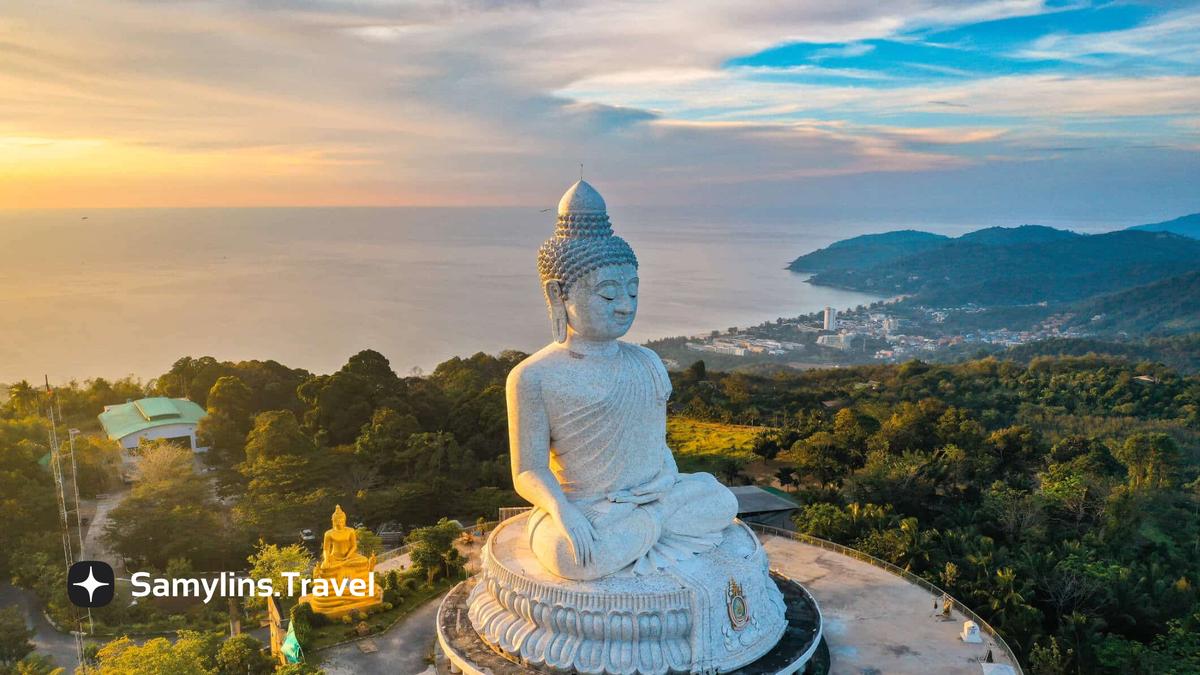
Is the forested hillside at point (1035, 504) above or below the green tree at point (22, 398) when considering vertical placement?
below

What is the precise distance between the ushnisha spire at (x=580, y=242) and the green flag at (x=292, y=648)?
673cm

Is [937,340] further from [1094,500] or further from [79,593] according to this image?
[79,593]

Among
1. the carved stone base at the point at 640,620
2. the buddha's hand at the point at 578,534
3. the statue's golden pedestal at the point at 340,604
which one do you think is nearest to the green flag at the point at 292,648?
the statue's golden pedestal at the point at 340,604

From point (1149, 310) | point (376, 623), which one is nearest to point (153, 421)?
point (376, 623)

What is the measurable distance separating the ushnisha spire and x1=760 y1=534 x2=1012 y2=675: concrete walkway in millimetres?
6974

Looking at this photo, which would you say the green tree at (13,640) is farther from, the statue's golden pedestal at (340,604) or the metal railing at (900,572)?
the metal railing at (900,572)

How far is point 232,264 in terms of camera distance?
287ft

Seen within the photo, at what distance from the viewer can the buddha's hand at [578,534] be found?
442 inches

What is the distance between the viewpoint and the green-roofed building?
27.5m

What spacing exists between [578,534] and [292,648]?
205 inches

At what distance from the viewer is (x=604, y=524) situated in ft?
37.9

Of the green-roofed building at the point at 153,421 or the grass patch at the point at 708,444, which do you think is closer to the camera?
the grass patch at the point at 708,444

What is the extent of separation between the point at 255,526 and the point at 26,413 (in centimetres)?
1438

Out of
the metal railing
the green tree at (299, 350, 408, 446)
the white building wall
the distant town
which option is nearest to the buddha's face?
the metal railing
